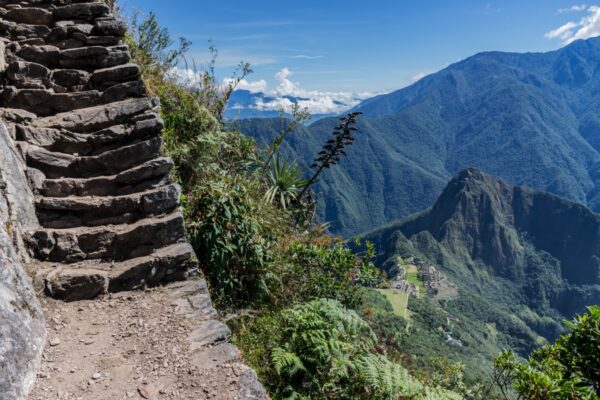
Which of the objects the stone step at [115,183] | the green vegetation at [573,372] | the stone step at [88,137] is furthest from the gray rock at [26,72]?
the green vegetation at [573,372]

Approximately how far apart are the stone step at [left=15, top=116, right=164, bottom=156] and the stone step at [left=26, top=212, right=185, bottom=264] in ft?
4.72

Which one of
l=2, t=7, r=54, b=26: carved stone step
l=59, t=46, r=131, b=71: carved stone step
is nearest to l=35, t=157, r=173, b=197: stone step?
l=59, t=46, r=131, b=71: carved stone step

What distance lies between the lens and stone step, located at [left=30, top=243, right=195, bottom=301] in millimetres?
4584

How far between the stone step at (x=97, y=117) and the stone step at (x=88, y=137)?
0.16 m

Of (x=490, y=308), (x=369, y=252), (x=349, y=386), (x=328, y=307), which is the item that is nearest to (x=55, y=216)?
(x=328, y=307)

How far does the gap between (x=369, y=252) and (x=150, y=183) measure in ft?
14.2

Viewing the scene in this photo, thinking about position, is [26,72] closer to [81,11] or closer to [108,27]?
[108,27]

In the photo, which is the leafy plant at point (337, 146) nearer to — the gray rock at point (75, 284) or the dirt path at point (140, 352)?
the dirt path at point (140, 352)

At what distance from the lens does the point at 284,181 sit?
9.34 meters

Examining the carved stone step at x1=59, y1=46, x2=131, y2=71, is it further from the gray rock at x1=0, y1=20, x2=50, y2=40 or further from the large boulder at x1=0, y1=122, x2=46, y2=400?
the large boulder at x1=0, y1=122, x2=46, y2=400

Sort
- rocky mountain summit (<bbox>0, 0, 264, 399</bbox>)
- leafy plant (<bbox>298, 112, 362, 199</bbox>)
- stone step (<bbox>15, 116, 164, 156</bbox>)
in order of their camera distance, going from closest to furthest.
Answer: rocky mountain summit (<bbox>0, 0, 264, 399</bbox>) → stone step (<bbox>15, 116, 164, 156</bbox>) → leafy plant (<bbox>298, 112, 362, 199</bbox>)

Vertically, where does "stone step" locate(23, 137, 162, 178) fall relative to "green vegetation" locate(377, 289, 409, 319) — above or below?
above

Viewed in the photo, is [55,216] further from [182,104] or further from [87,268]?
[182,104]

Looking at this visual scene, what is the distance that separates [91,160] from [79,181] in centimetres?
42
